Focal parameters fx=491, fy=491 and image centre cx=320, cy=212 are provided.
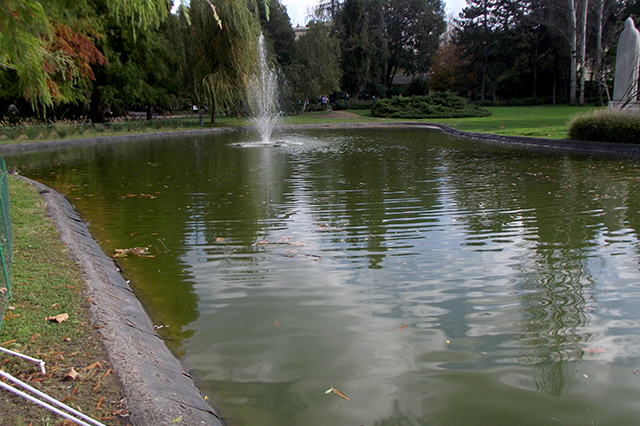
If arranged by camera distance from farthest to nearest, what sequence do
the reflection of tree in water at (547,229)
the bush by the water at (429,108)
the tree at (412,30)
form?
the tree at (412,30)
the bush by the water at (429,108)
the reflection of tree in water at (547,229)

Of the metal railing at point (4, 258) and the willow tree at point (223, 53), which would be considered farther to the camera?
the willow tree at point (223, 53)

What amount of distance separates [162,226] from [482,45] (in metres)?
57.5

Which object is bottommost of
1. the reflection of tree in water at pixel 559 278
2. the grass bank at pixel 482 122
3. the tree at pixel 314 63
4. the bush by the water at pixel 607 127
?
the reflection of tree in water at pixel 559 278

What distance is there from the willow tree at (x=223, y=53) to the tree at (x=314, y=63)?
43.4ft

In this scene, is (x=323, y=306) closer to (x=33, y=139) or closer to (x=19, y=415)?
(x=19, y=415)

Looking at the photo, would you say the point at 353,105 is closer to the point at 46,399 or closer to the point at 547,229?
the point at 547,229

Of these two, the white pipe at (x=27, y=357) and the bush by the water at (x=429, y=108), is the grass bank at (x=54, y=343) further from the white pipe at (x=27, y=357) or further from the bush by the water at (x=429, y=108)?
the bush by the water at (x=429, y=108)

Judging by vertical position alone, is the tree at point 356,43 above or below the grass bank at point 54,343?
above

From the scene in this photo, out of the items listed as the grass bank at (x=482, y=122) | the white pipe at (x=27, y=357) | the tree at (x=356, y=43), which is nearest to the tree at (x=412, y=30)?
the tree at (x=356, y=43)

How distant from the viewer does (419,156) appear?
1731cm

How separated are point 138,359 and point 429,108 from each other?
4512 centimetres

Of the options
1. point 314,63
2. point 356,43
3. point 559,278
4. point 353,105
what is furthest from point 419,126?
point 559,278

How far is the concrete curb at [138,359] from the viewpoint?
113 inches

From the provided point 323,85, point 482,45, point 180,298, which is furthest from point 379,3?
point 180,298
